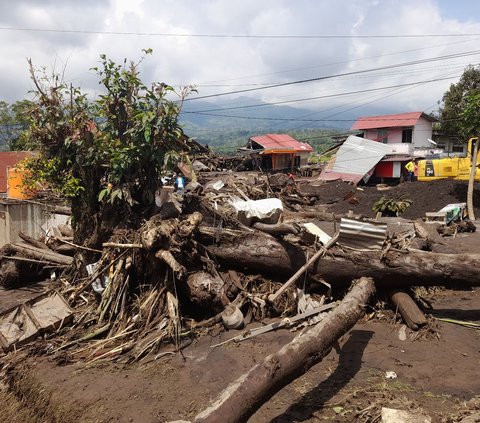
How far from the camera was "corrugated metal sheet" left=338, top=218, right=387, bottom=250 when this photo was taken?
6.58 meters

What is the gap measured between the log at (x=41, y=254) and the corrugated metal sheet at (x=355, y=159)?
23.7m

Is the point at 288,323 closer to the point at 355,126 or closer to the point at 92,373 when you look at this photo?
the point at 92,373

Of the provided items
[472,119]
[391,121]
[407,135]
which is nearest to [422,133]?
[407,135]

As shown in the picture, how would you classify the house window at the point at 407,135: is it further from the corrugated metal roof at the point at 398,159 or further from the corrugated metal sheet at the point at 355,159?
the corrugated metal roof at the point at 398,159

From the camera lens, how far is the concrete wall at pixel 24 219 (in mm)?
13617

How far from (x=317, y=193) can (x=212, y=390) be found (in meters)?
19.9

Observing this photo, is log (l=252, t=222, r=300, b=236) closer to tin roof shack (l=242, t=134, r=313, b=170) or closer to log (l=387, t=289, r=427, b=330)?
log (l=387, t=289, r=427, b=330)

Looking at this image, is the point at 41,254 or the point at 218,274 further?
the point at 41,254

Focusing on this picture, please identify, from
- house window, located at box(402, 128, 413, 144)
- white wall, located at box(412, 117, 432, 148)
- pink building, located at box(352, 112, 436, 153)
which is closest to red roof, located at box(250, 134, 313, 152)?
pink building, located at box(352, 112, 436, 153)

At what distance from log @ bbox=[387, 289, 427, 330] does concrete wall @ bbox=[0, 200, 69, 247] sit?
10.7 meters

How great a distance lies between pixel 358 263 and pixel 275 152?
107 ft

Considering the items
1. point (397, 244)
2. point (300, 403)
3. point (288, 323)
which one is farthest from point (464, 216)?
point (300, 403)

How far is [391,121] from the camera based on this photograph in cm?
3862

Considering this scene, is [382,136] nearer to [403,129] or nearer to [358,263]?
[403,129]
